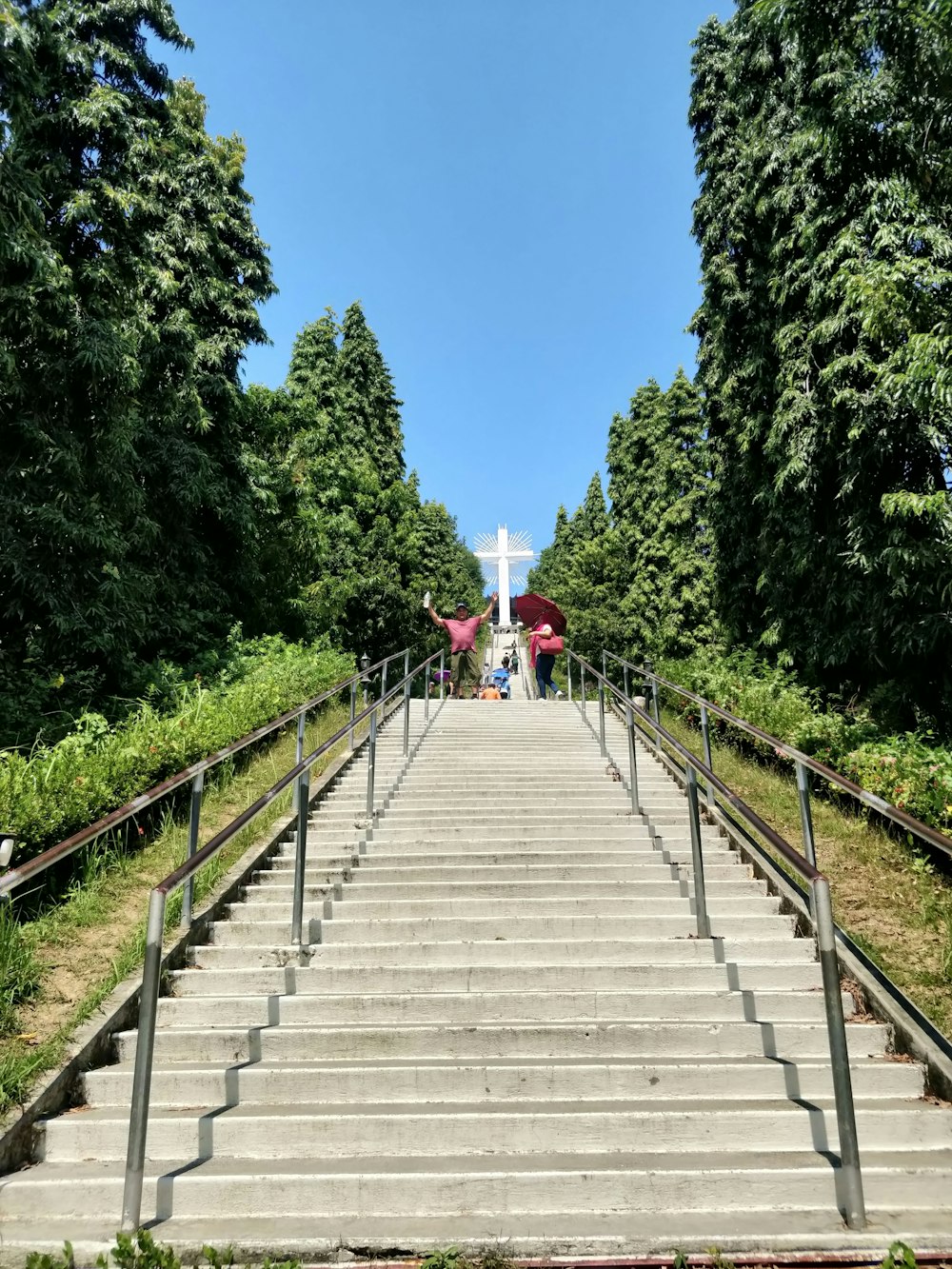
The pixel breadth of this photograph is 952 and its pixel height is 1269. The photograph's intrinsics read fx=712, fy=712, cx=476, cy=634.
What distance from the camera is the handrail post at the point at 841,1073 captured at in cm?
218

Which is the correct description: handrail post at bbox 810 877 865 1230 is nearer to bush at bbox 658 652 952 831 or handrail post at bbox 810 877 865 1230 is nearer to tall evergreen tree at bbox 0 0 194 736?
bush at bbox 658 652 952 831

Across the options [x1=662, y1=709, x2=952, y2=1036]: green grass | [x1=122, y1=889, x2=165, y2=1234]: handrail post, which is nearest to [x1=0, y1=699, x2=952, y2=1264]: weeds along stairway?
[x1=122, y1=889, x2=165, y2=1234]: handrail post

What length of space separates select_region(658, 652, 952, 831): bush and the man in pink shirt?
130 inches

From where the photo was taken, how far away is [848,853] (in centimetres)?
507

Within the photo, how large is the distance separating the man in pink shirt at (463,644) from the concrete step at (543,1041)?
7.12 metres

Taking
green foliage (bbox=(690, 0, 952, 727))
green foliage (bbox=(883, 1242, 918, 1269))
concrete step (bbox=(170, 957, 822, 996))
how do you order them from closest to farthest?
green foliage (bbox=(883, 1242, 918, 1269)) < concrete step (bbox=(170, 957, 822, 996)) < green foliage (bbox=(690, 0, 952, 727))

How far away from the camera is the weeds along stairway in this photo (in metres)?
2.28

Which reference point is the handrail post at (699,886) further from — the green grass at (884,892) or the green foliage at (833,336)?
the green foliage at (833,336)

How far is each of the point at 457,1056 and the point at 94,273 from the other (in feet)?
28.1

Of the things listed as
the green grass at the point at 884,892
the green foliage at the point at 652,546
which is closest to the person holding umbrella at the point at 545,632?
the green foliage at the point at 652,546

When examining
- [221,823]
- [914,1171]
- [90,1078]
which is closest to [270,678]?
[221,823]

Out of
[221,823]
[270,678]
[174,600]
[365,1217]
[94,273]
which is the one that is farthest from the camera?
[174,600]

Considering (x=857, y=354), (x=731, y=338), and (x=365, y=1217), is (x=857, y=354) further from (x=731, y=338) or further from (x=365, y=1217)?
(x=365, y=1217)

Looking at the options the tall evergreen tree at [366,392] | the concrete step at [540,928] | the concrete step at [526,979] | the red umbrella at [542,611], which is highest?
the tall evergreen tree at [366,392]
